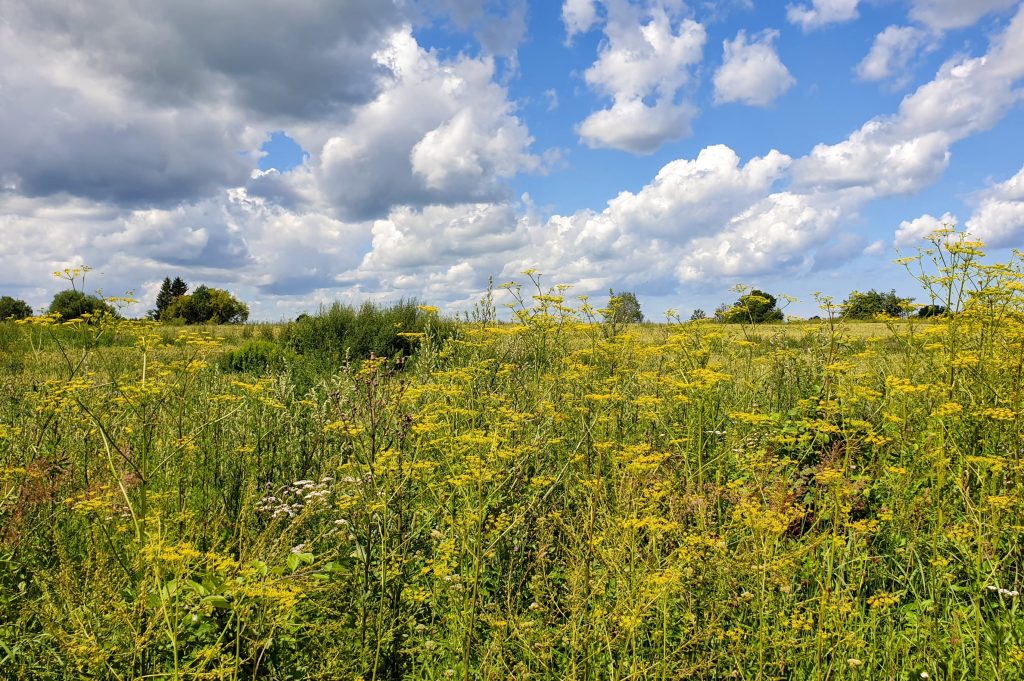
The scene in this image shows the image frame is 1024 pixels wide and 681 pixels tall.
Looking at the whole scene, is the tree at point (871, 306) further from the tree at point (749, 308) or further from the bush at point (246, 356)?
the bush at point (246, 356)

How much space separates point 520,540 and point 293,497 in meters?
1.78

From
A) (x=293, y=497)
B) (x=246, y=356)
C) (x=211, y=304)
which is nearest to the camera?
(x=293, y=497)

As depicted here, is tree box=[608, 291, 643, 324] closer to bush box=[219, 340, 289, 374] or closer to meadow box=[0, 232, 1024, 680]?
meadow box=[0, 232, 1024, 680]

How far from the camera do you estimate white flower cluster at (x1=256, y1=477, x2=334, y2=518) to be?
3654mm

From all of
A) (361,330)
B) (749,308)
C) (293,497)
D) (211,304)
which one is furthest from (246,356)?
(211,304)

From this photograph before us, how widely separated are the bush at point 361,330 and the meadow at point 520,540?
6.09 meters

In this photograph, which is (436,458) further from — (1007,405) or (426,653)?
(1007,405)

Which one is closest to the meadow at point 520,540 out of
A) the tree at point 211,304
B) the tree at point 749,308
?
the tree at point 749,308

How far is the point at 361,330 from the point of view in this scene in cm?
1189

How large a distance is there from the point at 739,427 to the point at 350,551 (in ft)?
11.0

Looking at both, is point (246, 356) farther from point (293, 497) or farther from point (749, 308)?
point (749, 308)

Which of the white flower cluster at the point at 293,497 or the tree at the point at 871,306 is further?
the tree at the point at 871,306

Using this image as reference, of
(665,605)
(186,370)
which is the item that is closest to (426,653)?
(665,605)

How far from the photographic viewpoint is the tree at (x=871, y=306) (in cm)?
564
